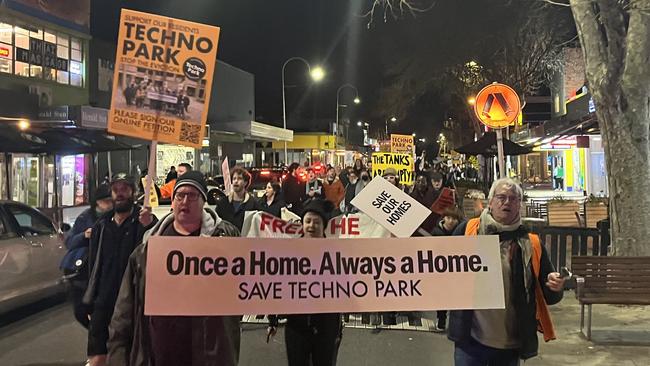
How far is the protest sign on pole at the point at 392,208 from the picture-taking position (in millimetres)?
4949

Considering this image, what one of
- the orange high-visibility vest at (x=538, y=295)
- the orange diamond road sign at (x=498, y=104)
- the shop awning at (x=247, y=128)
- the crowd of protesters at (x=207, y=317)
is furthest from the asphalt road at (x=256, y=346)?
the shop awning at (x=247, y=128)

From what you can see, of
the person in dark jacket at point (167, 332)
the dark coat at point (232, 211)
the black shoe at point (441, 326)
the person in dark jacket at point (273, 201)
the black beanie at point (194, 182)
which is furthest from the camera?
the person in dark jacket at point (273, 201)

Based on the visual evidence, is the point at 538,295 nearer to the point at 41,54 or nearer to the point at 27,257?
the point at 27,257

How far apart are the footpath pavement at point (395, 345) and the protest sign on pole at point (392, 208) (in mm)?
1830

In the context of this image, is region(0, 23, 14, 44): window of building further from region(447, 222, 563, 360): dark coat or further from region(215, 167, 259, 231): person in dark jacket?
region(447, 222, 563, 360): dark coat

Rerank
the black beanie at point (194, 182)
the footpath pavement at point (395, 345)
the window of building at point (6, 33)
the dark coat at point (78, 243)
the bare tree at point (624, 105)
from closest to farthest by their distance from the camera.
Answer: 1. the black beanie at point (194, 182)
2. the dark coat at point (78, 243)
3. the footpath pavement at point (395, 345)
4. the bare tree at point (624, 105)
5. the window of building at point (6, 33)

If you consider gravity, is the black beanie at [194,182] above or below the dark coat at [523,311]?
above

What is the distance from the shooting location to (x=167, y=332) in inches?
120

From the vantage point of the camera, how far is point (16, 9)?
21.4 meters

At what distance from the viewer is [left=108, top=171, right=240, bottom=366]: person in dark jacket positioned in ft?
9.78

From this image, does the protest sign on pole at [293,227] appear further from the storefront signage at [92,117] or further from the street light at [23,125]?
the storefront signage at [92,117]

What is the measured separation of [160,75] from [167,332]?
2247 mm

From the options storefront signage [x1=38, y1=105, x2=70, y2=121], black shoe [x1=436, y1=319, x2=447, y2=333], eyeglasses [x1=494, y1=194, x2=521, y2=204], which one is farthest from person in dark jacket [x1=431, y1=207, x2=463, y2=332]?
storefront signage [x1=38, y1=105, x2=70, y2=121]

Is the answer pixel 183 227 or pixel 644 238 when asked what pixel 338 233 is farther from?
pixel 644 238
